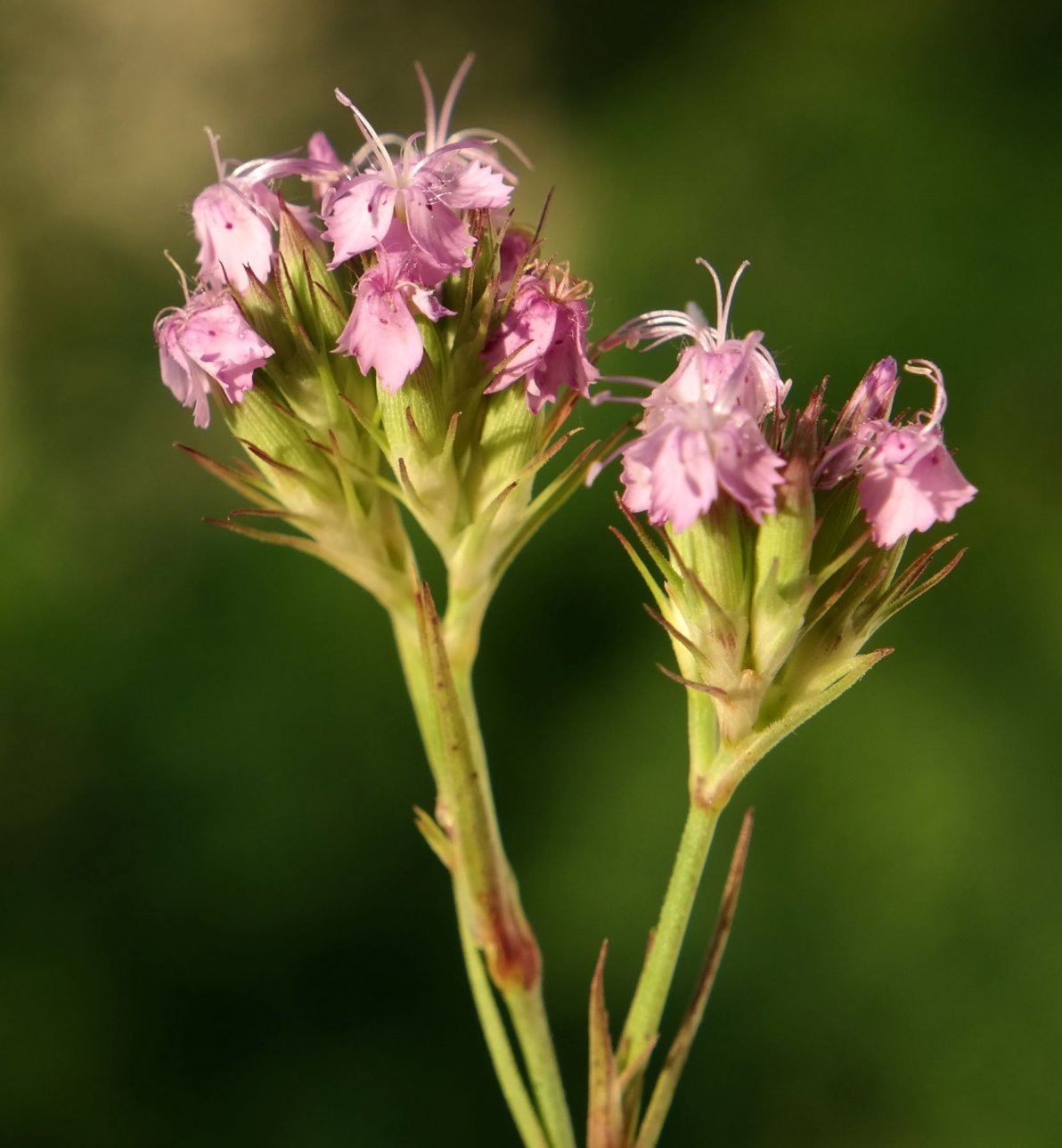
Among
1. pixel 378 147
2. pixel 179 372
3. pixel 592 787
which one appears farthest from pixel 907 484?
pixel 592 787

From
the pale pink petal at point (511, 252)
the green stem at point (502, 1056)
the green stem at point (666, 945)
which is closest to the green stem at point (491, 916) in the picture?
the green stem at point (502, 1056)

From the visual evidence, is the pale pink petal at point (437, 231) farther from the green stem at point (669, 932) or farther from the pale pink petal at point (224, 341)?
the green stem at point (669, 932)

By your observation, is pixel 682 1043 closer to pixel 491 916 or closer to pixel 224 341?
pixel 491 916

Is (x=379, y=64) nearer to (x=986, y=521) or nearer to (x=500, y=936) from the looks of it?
(x=986, y=521)

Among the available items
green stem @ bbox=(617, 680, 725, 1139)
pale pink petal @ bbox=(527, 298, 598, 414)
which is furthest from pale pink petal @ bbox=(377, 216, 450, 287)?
green stem @ bbox=(617, 680, 725, 1139)

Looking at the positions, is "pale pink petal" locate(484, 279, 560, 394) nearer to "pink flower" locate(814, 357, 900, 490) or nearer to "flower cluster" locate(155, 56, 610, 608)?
"flower cluster" locate(155, 56, 610, 608)

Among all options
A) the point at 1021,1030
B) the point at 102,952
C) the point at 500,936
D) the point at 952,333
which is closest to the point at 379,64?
the point at 952,333

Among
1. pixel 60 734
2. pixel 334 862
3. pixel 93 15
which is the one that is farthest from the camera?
pixel 93 15
